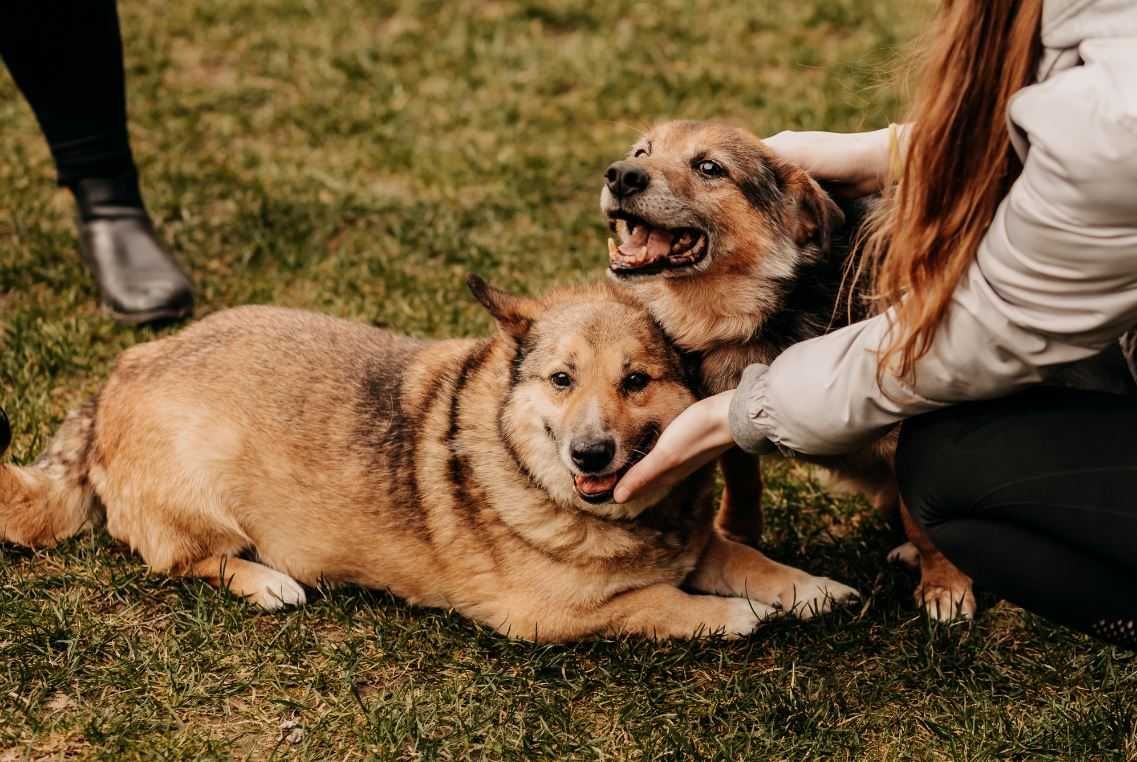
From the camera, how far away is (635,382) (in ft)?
10.5

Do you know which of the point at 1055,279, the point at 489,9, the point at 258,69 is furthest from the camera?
the point at 489,9

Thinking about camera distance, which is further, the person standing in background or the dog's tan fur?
the person standing in background

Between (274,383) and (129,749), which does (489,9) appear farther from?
(129,749)

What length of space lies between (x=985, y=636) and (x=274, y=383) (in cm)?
216

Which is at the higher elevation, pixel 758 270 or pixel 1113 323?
pixel 1113 323

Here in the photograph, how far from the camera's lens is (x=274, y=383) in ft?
11.5

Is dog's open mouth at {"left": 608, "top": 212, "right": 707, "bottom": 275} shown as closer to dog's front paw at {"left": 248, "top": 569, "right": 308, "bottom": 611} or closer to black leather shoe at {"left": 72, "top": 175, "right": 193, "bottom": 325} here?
dog's front paw at {"left": 248, "top": 569, "right": 308, "bottom": 611}

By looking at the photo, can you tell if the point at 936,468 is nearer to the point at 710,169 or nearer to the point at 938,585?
the point at 938,585

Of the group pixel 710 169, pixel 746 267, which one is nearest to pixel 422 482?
pixel 746 267


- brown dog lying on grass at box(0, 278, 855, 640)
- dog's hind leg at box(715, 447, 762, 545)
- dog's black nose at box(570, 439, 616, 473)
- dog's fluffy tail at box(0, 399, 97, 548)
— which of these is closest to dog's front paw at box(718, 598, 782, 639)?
brown dog lying on grass at box(0, 278, 855, 640)

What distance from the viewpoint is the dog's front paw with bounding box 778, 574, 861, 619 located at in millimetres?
3369

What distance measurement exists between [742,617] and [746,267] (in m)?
0.98

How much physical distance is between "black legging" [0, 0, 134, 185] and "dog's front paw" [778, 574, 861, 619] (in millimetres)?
3200

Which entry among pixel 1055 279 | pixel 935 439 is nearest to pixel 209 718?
pixel 935 439
